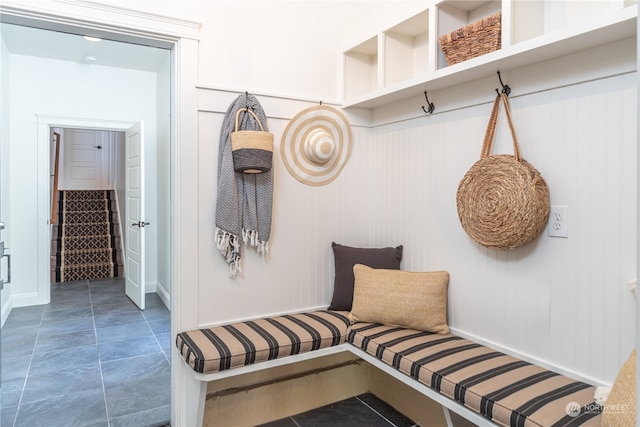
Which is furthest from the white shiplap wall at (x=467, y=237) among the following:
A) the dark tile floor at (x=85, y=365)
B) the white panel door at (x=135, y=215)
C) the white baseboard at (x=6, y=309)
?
the white baseboard at (x=6, y=309)

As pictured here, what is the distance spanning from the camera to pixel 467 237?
1.98 metres

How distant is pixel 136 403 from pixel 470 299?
2.00 meters

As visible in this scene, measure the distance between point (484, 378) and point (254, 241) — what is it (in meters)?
1.30

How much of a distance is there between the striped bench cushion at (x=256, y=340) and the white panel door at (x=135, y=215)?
7.96 ft

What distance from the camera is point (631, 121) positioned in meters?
1.39

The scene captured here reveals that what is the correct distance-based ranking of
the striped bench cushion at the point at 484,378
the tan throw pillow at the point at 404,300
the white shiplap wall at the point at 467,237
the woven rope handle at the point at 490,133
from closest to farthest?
the striped bench cushion at the point at 484,378 < the white shiplap wall at the point at 467,237 < the woven rope handle at the point at 490,133 < the tan throw pillow at the point at 404,300

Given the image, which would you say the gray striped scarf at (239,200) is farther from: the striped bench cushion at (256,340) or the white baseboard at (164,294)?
the white baseboard at (164,294)

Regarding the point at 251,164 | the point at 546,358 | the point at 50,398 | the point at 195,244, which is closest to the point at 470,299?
Answer: the point at 546,358

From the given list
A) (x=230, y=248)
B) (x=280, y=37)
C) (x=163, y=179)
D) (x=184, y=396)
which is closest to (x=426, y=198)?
(x=230, y=248)

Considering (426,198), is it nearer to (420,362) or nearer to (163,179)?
(420,362)

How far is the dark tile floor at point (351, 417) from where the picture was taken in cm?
223

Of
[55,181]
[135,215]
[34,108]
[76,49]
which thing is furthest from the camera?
[55,181]

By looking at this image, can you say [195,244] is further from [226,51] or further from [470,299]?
[470,299]

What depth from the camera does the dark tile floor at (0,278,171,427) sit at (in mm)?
2297
